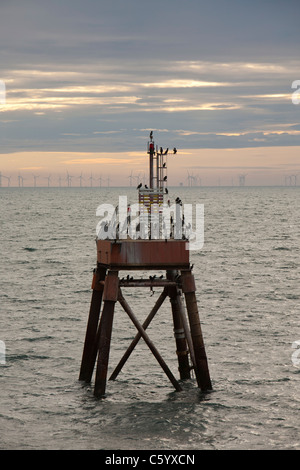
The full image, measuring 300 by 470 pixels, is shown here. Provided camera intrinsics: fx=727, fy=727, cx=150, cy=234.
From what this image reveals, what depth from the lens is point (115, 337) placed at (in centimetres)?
3341

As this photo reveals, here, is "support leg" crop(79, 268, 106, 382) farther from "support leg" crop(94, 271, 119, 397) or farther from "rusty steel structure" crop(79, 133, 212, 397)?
"support leg" crop(94, 271, 119, 397)

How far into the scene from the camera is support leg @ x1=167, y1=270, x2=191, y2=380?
24.6 m

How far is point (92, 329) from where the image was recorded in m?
24.9

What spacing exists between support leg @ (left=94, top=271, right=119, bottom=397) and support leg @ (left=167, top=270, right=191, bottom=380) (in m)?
2.57

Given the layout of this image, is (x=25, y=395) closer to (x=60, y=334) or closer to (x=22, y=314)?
(x=60, y=334)

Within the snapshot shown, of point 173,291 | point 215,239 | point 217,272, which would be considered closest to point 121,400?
point 173,291

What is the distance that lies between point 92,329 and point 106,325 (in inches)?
80.0

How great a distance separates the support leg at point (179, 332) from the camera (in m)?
24.6

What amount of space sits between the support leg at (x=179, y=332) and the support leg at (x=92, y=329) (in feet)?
7.85

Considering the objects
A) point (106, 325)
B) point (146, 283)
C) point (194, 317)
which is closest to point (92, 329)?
point (106, 325)

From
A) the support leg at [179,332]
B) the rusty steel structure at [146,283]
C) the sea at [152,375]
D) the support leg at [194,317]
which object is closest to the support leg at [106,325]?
the rusty steel structure at [146,283]

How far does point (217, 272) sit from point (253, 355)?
1117 inches

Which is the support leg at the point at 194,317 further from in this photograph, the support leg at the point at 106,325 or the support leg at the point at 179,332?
the support leg at the point at 106,325

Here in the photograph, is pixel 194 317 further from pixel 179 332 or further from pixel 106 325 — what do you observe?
pixel 106 325
